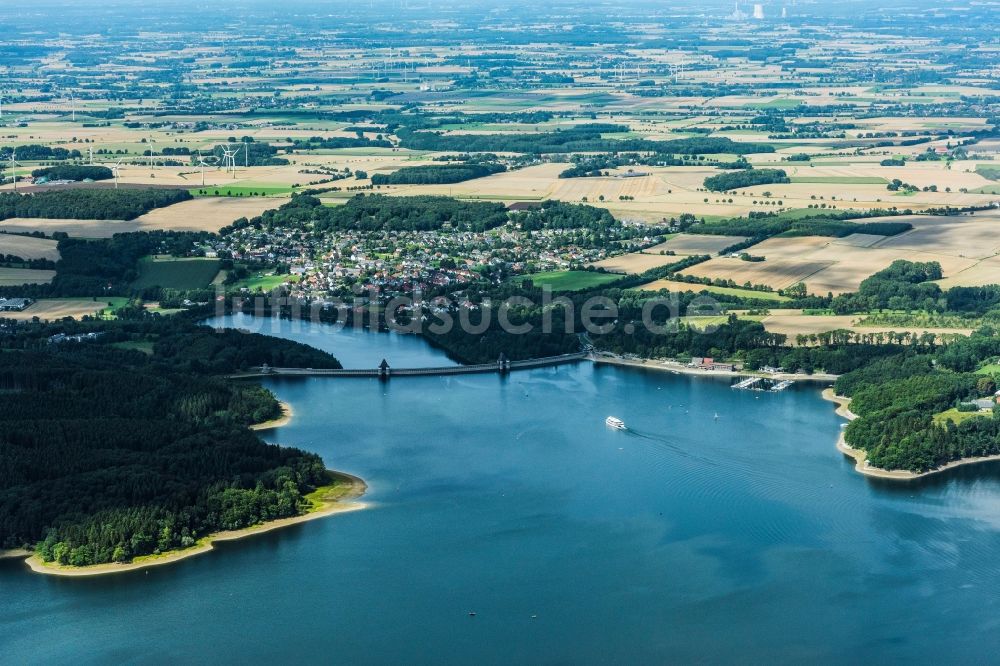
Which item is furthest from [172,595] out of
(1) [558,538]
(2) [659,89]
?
(2) [659,89]

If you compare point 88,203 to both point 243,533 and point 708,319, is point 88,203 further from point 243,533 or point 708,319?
point 243,533

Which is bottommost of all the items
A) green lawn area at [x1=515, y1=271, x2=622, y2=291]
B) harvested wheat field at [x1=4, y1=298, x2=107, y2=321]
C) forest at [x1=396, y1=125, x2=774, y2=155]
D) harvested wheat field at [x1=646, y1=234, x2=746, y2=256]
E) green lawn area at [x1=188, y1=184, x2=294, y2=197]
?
harvested wheat field at [x1=4, y1=298, x2=107, y2=321]

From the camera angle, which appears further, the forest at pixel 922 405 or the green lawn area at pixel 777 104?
the green lawn area at pixel 777 104

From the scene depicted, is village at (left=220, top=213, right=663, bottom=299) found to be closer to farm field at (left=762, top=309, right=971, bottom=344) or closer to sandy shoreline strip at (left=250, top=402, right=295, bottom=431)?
farm field at (left=762, top=309, right=971, bottom=344)

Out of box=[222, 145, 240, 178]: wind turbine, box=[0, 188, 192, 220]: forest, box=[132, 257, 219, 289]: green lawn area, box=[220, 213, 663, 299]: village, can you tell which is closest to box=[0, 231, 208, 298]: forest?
box=[132, 257, 219, 289]: green lawn area

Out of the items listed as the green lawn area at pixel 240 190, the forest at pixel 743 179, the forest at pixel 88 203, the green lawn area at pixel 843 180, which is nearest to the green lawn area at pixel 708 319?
the forest at pixel 743 179

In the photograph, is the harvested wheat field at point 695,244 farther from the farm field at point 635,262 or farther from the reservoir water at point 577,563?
the reservoir water at point 577,563

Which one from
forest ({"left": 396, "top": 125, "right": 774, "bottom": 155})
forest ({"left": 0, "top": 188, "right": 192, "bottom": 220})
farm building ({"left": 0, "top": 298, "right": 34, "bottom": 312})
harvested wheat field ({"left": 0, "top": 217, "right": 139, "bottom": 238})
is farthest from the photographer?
forest ({"left": 396, "top": 125, "right": 774, "bottom": 155})
